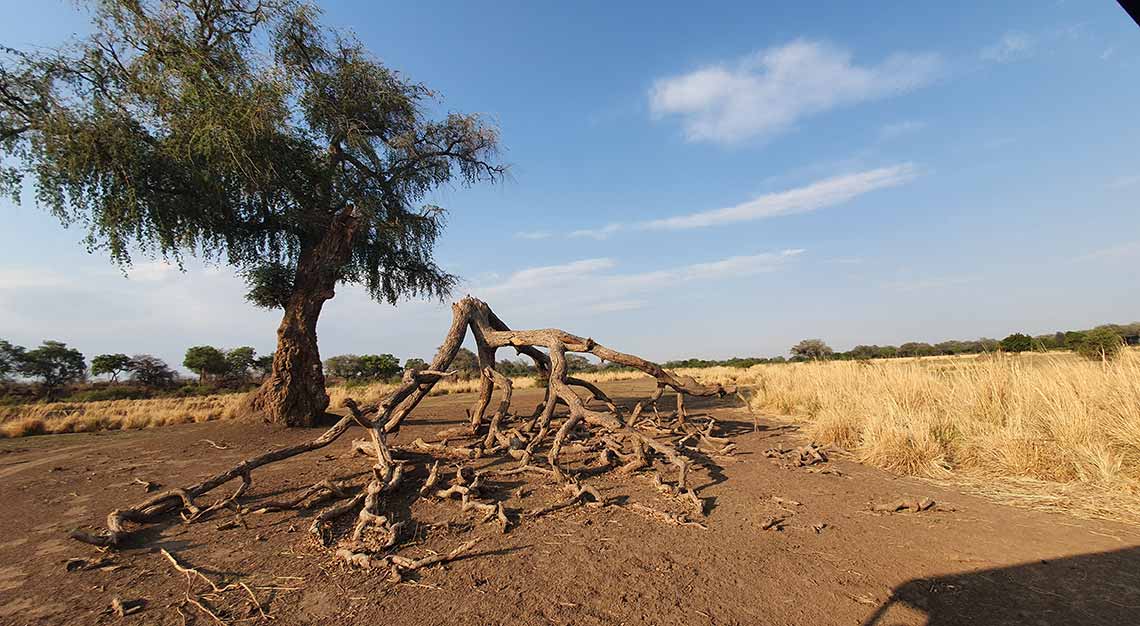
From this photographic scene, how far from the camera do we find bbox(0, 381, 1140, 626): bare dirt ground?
116 inches

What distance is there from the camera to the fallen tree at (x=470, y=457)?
4.03 meters

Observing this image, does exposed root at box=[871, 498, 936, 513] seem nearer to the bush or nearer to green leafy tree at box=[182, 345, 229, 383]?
the bush

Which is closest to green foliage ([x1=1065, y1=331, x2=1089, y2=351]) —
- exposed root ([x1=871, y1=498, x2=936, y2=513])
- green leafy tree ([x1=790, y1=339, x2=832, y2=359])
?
exposed root ([x1=871, y1=498, x2=936, y2=513])

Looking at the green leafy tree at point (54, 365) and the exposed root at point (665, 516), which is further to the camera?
the green leafy tree at point (54, 365)

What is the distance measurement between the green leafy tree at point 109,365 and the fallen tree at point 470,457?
43.8 meters

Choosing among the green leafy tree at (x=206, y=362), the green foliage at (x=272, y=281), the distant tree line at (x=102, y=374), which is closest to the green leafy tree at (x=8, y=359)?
the distant tree line at (x=102, y=374)

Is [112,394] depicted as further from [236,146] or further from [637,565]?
[637,565]

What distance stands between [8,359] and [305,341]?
41.9 m

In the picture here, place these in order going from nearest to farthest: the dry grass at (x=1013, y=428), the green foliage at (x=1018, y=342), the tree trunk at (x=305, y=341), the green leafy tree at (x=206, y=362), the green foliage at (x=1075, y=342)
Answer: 1. the dry grass at (x=1013, y=428)
2. the tree trunk at (x=305, y=341)
3. the green foliage at (x=1075, y=342)
4. the green foliage at (x=1018, y=342)
5. the green leafy tree at (x=206, y=362)

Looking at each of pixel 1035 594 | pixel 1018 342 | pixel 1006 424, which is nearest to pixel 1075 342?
pixel 1018 342

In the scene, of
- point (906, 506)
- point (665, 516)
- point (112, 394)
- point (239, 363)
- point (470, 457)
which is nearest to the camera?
point (665, 516)

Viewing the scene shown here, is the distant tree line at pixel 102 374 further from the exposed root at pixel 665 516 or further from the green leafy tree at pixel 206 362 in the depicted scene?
the exposed root at pixel 665 516

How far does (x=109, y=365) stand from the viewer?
123 feet

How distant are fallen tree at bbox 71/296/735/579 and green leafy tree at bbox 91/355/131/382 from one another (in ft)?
144
